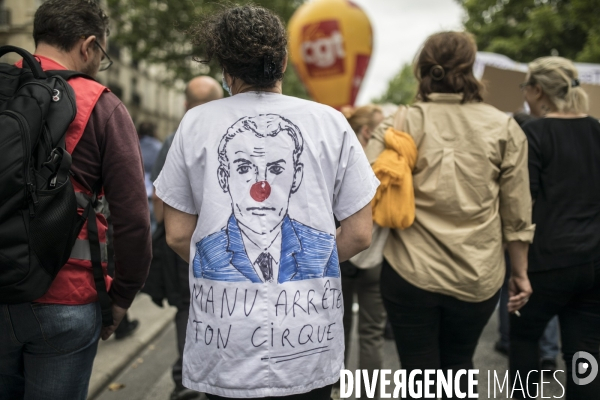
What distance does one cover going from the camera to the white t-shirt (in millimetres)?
1697

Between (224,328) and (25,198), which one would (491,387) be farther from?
(25,198)

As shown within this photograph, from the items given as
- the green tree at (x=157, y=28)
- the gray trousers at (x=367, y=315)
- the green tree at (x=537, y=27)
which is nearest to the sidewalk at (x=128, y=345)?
the gray trousers at (x=367, y=315)

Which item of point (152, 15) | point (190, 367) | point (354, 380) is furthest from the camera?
point (152, 15)

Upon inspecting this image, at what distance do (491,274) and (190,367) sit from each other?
1417 millimetres

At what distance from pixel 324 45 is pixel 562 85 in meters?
8.37

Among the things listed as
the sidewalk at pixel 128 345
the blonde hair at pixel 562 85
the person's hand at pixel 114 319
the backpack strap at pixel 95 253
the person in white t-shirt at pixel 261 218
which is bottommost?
Answer: the sidewalk at pixel 128 345

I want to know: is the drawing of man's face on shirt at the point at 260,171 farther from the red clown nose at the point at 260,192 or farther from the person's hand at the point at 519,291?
the person's hand at the point at 519,291

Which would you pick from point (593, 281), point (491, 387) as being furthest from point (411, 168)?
point (491, 387)

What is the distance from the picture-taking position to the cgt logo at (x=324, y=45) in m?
10.8

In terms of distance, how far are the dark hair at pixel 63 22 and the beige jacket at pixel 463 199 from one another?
1451 millimetres

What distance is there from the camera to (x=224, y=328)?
5.60 ft

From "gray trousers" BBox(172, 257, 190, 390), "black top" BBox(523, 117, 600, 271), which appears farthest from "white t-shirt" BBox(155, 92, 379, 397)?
"gray trousers" BBox(172, 257, 190, 390)

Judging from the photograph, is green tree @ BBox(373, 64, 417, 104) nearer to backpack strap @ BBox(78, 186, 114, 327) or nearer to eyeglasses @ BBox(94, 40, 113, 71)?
eyeglasses @ BBox(94, 40, 113, 71)

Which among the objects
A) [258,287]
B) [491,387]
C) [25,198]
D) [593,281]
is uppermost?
[25,198]
